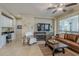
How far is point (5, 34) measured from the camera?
3.05 metres

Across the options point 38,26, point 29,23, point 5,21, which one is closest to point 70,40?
point 38,26

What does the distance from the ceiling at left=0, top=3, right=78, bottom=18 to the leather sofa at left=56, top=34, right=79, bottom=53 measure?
2.65 ft

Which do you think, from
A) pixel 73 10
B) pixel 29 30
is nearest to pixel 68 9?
pixel 73 10

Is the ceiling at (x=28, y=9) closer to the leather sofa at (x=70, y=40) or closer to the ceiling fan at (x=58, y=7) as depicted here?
the ceiling fan at (x=58, y=7)

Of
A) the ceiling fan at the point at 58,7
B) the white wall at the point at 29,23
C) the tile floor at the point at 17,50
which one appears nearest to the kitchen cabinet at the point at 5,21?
the white wall at the point at 29,23

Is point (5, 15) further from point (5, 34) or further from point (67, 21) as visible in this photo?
point (67, 21)

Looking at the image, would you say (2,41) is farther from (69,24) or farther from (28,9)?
(69,24)

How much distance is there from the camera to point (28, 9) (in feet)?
9.72

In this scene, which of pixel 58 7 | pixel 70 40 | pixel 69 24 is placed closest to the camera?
pixel 58 7

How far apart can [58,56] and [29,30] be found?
115 centimetres

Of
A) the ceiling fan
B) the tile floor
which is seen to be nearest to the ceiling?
the ceiling fan

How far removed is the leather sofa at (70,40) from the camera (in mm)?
3304

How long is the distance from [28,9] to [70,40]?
1.84m

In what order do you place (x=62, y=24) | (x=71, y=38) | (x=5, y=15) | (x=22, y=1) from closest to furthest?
(x=22, y=1) → (x=5, y=15) → (x=62, y=24) → (x=71, y=38)
